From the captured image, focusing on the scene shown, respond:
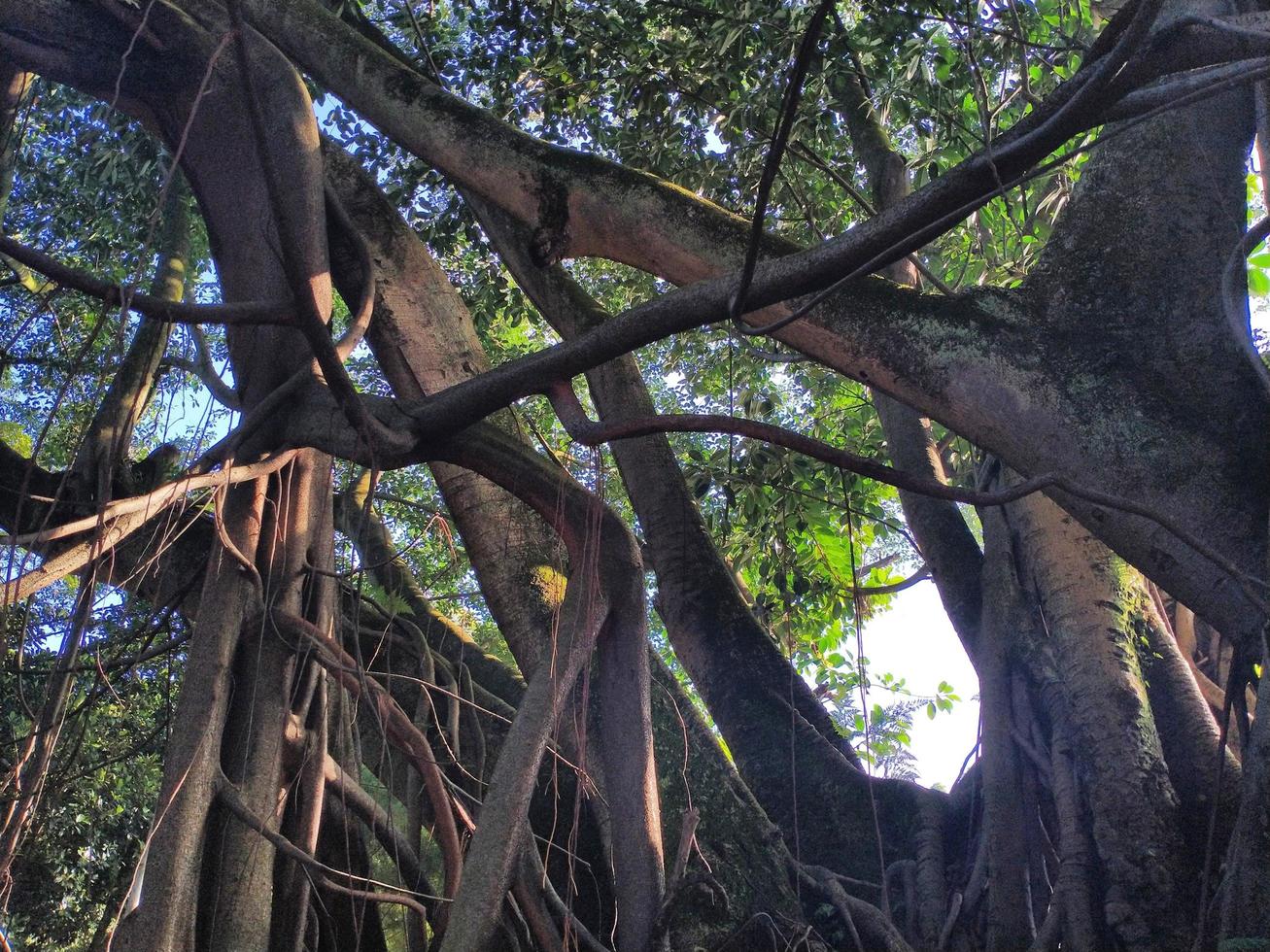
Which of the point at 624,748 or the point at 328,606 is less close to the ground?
the point at 328,606

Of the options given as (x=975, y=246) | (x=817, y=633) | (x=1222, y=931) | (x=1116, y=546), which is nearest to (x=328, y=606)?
(x=1116, y=546)

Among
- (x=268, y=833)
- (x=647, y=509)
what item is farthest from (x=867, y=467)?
(x=647, y=509)

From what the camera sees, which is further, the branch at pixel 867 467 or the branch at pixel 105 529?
the branch at pixel 105 529

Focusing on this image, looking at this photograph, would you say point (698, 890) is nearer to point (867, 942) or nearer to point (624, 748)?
point (624, 748)

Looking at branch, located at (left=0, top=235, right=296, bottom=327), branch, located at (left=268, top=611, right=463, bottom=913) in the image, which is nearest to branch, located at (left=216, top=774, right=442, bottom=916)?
branch, located at (left=268, top=611, right=463, bottom=913)

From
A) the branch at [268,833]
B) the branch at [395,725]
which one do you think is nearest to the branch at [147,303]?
the branch at [395,725]

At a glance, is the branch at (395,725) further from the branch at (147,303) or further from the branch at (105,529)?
the branch at (147,303)

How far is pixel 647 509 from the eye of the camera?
4.17 metres

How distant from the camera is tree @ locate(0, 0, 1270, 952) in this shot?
2287 mm

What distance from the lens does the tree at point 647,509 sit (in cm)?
229

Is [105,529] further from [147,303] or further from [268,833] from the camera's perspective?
[268,833]

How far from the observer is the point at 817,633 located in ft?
19.5

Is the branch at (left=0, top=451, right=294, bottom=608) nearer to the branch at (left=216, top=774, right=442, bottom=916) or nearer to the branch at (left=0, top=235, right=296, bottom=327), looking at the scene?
the branch at (left=0, top=235, right=296, bottom=327)

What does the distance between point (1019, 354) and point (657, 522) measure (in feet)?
5.90
